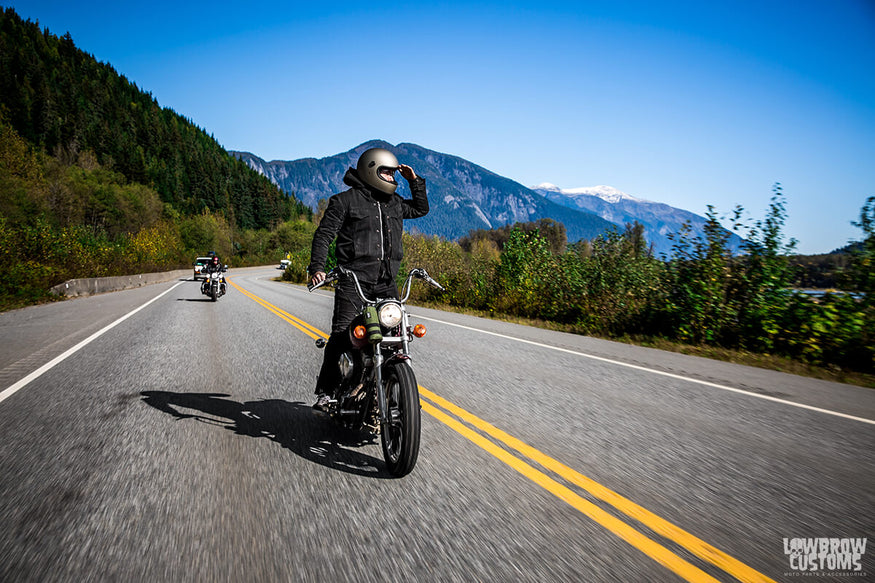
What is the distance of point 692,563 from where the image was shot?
207 centimetres

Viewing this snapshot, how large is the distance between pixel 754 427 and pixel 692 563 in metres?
2.61

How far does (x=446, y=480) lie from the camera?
2.92 meters

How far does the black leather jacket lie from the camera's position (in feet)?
11.7

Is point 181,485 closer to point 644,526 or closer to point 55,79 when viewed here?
point 644,526

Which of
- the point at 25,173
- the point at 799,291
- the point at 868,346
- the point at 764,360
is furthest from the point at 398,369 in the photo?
the point at 25,173

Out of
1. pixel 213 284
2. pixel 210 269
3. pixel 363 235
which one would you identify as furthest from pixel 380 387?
pixel 210 269

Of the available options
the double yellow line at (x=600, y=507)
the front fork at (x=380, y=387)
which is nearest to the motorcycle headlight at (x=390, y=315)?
the front fork at (x=380, y=387)

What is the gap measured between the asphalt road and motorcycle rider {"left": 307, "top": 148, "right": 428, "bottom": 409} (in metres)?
A: 1.03

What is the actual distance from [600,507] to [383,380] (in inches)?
60.8

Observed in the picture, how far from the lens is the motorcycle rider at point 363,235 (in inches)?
139

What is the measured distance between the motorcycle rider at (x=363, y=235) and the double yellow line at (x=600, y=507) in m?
1.26

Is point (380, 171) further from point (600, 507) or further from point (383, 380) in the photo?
point (600, 507)

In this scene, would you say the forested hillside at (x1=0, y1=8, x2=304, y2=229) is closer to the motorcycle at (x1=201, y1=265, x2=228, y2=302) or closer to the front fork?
the motorcycle at (x1=201, y1=265, x2=228, y2=302)

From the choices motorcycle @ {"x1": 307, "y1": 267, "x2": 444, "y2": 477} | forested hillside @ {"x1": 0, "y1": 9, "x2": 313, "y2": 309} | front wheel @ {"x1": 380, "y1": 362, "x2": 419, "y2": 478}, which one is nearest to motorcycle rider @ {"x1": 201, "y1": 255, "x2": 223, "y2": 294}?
forested hillside @ {"x1": 0, "y1": 9, "x2": 313, "y2": 309}
